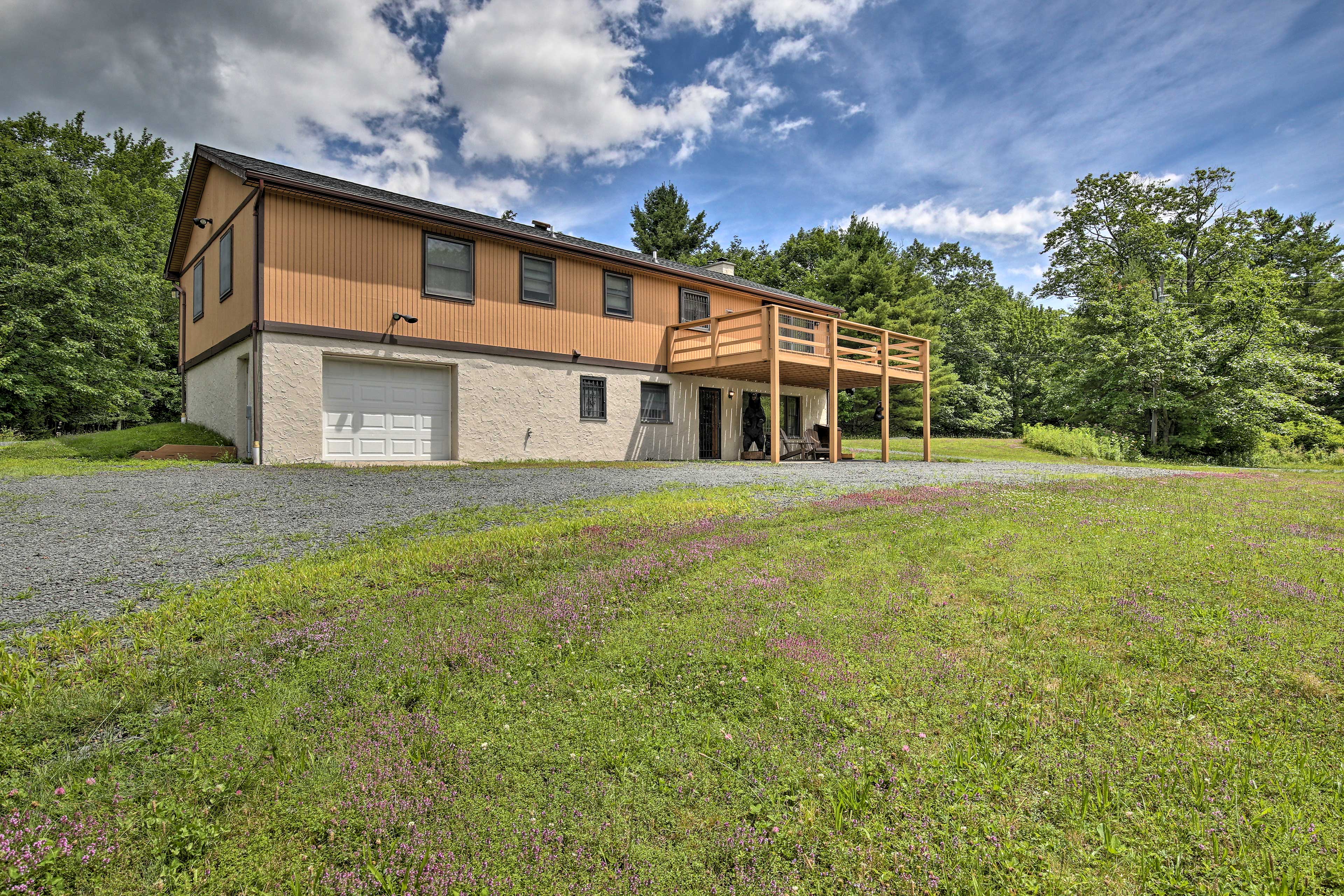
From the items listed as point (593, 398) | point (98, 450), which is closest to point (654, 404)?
point (593, 398)

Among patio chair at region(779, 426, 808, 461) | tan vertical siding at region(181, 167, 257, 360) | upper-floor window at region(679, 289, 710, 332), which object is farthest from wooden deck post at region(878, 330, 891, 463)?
tan vertical siding at region(181, 167, 257, 360)

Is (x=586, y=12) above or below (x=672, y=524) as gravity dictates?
above

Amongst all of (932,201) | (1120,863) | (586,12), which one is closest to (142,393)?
(586,12)

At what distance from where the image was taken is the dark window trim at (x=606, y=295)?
1678 cm

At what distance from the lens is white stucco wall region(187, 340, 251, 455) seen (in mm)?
13062

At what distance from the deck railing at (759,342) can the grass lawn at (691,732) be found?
40.3ft

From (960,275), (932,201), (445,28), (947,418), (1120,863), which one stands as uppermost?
(932,201)

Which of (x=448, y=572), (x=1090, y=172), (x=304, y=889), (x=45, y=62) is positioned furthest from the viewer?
(x=1090, y=172)

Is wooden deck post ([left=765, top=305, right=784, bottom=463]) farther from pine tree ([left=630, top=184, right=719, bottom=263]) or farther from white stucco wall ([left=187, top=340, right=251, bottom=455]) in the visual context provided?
pine tree ([left=630, top=184, right=719, bottom=263])

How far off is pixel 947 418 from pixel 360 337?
3128 centimetres

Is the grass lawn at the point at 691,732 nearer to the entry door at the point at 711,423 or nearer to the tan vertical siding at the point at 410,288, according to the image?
the tan vertical siding at the point at 410,288

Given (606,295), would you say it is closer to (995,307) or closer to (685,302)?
(685,302)

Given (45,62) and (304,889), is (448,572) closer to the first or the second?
(304,889)

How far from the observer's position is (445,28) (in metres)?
16.5
